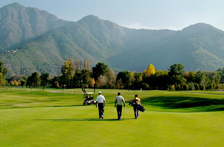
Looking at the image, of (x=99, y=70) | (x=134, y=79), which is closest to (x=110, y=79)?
(x=99, y=70)

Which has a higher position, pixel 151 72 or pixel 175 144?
pixel 151 72

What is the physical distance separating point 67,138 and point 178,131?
6.20 m

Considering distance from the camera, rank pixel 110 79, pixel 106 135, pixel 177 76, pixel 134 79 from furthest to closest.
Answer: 1. pixel 110 79
2. pixel 134 79
3. pixel 177 76
4. pixel 106 135

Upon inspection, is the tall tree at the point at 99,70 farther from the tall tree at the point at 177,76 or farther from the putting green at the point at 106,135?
the putting green at the point at 106,135

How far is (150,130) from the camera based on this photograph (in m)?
11.4

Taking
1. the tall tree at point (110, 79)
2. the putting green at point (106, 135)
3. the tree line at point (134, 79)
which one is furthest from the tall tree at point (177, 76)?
the putting green at point (106, 135)

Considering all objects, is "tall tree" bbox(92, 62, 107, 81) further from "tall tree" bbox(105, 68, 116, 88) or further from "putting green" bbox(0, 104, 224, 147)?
"putting green" bbox(0, 104, 224, 147)

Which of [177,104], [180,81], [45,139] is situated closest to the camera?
[45,139]

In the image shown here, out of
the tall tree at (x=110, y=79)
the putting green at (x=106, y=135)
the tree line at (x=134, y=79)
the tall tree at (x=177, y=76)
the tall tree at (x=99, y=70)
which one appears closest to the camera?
the putting green at (x=106, y=135)

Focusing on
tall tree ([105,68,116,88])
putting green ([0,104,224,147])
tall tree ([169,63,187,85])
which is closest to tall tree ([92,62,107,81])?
tall tree ([105,68,116,88])

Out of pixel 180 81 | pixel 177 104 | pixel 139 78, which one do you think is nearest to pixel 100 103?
pixel 177 104

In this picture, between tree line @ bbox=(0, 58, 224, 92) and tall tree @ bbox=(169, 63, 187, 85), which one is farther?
tall tree @ bbox=(169, 63, 187, 85)

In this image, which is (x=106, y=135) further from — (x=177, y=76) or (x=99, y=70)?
(x=99, y=70)

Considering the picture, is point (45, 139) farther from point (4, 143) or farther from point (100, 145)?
point (100, 145)
